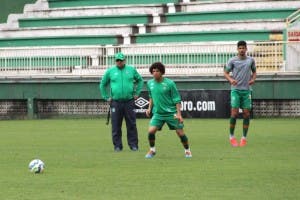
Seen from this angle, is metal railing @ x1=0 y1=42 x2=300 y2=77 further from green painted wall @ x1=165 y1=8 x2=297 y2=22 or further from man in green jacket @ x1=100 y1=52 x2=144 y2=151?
man in green jacket @ x1=100 y1=52 x2=144 y2=151

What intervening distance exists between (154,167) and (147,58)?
16932 mm

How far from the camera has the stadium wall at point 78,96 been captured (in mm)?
29859

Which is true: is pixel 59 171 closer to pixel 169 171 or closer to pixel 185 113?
pixel 169 171

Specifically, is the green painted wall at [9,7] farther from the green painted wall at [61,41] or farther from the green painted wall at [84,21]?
the green painted wall at [61,41]

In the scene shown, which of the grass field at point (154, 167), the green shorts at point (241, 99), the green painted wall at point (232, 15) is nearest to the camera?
the grass field at point (154, 167)

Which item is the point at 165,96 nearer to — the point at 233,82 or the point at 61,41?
the point at 233,82

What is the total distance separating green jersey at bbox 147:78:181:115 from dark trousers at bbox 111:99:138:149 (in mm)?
2001

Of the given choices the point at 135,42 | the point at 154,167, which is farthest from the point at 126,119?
the point at 135,42

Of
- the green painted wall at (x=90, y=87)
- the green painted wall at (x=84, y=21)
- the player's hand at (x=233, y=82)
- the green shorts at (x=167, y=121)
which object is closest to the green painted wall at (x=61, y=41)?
the green painted wall at (x=84, y=21)

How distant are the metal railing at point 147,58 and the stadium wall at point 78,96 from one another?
0.29 meters

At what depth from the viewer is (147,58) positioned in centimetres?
Result: 3178

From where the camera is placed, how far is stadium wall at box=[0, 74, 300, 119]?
29.9 metres

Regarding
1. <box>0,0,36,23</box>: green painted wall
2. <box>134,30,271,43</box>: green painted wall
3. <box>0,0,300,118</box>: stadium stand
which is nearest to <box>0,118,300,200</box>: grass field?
<box>0,0,300,118</box>: stadium stand

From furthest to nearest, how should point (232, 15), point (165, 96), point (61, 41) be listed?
1. point (61, 41)
2. point (232, 15)
3. point (165, 96)
